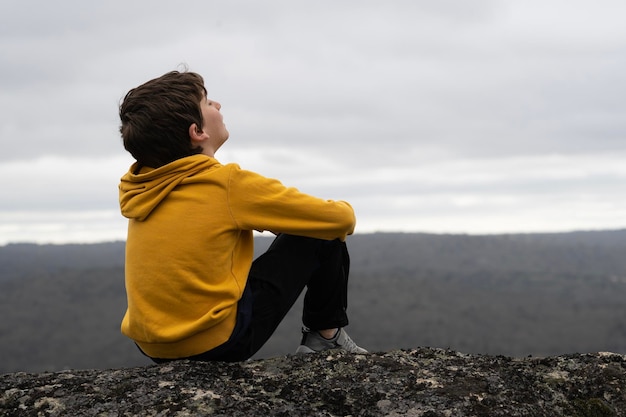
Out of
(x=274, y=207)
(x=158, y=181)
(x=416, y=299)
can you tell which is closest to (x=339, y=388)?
(x=274, y=207)

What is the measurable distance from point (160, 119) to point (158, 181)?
14.4 inches

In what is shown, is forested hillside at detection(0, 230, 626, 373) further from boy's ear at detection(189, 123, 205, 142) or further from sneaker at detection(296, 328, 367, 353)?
boy's ear at detection(189, 123, 205, 142)

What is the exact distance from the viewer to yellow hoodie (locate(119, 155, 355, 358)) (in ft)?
14.7

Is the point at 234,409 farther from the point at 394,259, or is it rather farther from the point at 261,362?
the point at 394,259

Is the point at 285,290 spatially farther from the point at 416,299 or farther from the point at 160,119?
the point at 416,299

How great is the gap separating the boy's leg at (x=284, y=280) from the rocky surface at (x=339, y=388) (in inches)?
8.1

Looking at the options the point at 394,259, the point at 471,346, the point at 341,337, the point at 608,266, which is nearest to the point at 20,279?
the point at 394,259

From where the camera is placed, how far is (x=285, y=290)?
15.9 feet

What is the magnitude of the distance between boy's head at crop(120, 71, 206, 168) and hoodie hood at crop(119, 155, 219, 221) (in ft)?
0.38

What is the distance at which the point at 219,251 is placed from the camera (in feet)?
14.8

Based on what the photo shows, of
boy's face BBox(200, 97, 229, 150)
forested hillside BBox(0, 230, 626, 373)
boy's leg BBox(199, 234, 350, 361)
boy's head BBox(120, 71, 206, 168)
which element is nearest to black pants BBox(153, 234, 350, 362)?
boy's leg BBox(199, 234, 350, 361)

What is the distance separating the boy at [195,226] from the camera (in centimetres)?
448

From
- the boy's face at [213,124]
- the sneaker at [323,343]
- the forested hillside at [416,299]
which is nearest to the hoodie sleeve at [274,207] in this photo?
the boy's face at [213,124]

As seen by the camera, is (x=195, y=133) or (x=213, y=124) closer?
(x=195, y=133)
